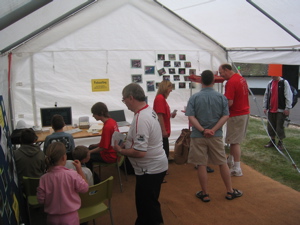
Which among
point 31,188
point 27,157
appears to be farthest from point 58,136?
point 31,188

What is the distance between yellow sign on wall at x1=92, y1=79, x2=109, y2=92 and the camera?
4669 mm

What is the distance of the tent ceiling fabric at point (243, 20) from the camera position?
11.3ft

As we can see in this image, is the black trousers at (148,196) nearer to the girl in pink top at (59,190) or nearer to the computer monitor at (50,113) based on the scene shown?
the girl in pink top at (59,190)

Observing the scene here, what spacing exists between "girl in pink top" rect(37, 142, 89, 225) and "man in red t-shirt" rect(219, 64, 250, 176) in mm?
2379

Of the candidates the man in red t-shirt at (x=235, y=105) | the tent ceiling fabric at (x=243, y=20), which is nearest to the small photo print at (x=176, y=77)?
the tent ceiling fabric at (x=243, y=20)

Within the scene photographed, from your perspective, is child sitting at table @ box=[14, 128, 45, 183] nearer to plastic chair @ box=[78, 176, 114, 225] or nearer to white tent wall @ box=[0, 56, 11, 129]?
plastic chair @ box=[78, 176, 114, 225]

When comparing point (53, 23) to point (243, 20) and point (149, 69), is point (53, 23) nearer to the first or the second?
point (149, 69)

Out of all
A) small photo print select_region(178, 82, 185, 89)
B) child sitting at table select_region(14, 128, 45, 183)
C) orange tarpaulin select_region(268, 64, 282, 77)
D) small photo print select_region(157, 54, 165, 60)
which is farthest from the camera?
small photo print select_region(178, 82, 185, 89)

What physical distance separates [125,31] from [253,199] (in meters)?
3.40

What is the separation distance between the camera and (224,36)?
4.71 meters

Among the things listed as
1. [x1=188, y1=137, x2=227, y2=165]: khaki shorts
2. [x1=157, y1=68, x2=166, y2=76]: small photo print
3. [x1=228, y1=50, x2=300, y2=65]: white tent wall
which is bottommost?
[x1=188, y1=137, x2=227, y2=165]: khaki shorts

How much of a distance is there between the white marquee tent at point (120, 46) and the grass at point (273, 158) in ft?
5.49

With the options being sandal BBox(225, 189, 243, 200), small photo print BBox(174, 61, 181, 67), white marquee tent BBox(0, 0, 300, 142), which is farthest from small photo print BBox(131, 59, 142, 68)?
sandal BBox(225, 189, 243, 200)

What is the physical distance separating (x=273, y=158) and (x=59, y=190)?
4078mm
